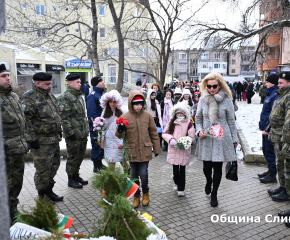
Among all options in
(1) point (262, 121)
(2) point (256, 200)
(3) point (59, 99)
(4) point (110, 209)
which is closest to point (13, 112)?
(3) point (59, 99)

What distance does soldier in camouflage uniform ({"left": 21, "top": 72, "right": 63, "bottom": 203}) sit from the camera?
4.52 m

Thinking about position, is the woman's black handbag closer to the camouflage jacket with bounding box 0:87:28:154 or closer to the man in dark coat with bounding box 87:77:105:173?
the man in dark coat with bounding box 87:77:105:173

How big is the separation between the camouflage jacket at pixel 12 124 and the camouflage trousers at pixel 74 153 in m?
1.45

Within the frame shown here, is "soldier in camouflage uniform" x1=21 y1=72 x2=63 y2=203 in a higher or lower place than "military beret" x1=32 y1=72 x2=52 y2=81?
lower

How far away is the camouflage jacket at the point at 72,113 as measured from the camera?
5223 mm

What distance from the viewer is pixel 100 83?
6.47 m

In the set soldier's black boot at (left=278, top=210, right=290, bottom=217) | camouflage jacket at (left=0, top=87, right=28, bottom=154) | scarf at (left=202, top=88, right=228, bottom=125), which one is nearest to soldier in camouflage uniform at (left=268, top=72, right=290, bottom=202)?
soldier's black boot at (left=278, top=210, right=290, bottom=217)

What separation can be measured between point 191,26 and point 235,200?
9756 millimetres

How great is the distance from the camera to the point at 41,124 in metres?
4.60

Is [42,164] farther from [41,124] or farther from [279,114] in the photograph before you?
[279,114]

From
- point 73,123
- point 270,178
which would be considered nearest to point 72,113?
point 73,123

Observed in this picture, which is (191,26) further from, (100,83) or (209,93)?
(209,93)

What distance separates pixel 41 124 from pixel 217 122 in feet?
9.84

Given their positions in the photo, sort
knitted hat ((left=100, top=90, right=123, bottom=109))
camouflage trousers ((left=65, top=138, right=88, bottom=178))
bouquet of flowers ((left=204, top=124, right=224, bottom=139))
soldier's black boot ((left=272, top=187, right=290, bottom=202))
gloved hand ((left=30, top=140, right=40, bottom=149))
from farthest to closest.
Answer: camouflage trousers ((left=65, top=138, right=88, bottom=178)) → knitted hat ((left=100, top=90, right=123, bottom=109)) → soldier's black boot ((left=272, top=187, right=290, bottom=202)) → gloved hand ((left=30, top=140, right=40, bottom=149)) → bouquet of flowers ((left=204, top=124, right=224, bottom=139))
